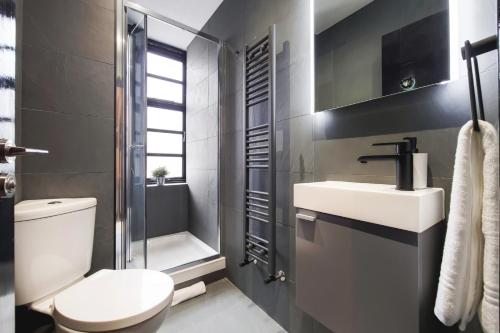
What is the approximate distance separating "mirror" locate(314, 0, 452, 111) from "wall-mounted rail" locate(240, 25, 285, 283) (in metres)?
0.32

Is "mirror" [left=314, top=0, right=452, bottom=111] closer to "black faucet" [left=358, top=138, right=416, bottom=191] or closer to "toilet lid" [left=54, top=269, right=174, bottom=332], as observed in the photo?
"black faucet" [left=358, top=138, right=416, bottom=191]

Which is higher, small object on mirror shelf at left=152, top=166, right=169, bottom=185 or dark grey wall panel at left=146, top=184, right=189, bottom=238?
small object on mirror shelf at left=152, top=166, right=169, bottom=185

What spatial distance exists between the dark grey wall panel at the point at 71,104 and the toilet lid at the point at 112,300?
1.61 feet

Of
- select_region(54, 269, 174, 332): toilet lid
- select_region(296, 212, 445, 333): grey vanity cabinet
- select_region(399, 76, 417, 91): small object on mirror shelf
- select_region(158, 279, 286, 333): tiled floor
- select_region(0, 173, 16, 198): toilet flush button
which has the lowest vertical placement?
select_region(158, 279, 286, 333): tiled floor

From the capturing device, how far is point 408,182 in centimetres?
73

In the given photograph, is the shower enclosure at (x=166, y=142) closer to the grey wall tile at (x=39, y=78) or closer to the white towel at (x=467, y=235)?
the grey wall tile at (x=39, y=78)

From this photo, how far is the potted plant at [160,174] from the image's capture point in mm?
2549

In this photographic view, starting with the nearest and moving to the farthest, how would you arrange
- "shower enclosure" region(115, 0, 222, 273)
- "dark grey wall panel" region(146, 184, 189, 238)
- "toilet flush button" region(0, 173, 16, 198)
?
"toilet flush button" region(0, 173, 16, 198), "shower enclosure" region(115, 0, 222, 273), "dark grey wall panel" region(146, 184, 189, 238)

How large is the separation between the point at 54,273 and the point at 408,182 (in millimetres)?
1621

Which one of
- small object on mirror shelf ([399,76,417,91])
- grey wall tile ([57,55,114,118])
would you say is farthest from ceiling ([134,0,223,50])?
small object on mirror shelf ([399,76,417,91])

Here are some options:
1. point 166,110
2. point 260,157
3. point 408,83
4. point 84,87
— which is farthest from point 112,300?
point 166,110

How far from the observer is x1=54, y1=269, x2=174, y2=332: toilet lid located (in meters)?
0.77

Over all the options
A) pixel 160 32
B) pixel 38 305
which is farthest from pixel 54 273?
pixel 160 32

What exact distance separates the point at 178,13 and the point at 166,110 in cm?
110
